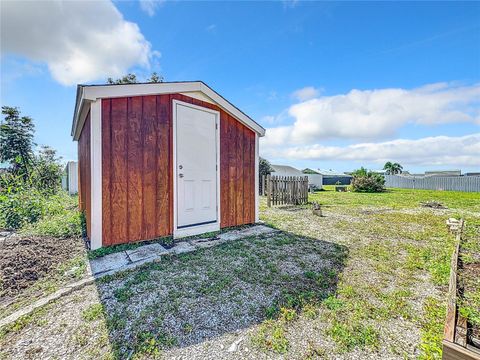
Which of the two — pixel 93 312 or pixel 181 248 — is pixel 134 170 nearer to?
pixel 181 248

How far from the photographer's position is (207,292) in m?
2.16

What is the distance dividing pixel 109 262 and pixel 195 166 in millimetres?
2067

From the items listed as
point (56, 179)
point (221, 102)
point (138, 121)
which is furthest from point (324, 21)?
point (56, 179)

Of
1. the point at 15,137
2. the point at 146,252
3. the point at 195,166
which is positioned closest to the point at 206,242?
the point at 146,252

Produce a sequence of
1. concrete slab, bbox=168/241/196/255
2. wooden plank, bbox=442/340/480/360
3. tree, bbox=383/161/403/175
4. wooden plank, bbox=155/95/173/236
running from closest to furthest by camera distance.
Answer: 1. wooden plank, bbox=442/340/480/360
2. concrete slab, bbox=168/241/196/255
3. wooden plank, bbox=155/95/173/236
4. tree, bbox=383/161/403/175

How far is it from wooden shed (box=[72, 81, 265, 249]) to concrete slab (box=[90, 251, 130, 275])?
398 mm

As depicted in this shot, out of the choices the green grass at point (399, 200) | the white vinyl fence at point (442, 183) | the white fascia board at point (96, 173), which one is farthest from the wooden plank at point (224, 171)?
the white vinyl fence at point (442, 183)

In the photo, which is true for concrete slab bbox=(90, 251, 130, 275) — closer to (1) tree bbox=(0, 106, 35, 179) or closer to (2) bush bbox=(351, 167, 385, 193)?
(1) tree bbox=(0, 106, 35, 179)

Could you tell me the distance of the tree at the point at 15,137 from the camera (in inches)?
389

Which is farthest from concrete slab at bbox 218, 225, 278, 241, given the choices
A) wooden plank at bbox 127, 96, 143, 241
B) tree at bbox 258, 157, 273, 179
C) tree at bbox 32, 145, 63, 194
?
tree at bbox 258, 157, 273, 179

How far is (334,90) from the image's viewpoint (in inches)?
435

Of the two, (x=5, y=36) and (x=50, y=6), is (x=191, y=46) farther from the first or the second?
(x=5, y=36)

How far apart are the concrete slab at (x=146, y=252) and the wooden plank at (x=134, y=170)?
0.34 meters

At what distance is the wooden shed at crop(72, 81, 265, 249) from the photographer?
3252 mm
